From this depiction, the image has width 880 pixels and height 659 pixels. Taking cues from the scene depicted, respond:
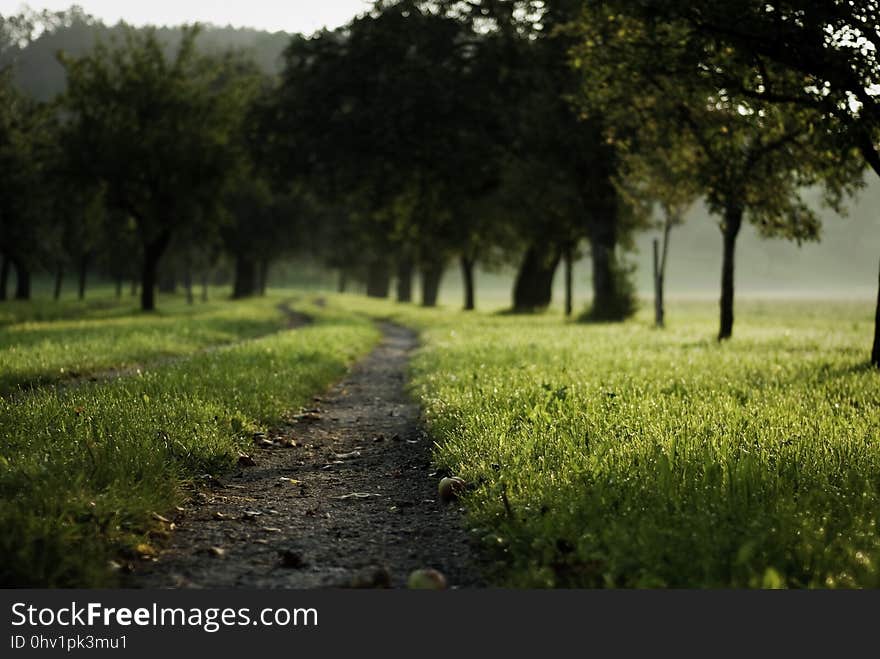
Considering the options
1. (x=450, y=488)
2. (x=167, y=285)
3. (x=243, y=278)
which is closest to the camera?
(x=450, y=488)

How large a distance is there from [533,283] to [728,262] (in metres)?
20.6

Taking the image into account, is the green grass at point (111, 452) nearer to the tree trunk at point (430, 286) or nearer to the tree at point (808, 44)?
the tree at point (808, 44)

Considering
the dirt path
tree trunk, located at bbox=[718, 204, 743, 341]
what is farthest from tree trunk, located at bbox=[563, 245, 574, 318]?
the dirt path

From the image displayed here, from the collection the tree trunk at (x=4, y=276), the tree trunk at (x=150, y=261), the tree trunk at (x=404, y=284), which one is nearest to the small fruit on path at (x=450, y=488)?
the tree trunk at (x=150, y=261)

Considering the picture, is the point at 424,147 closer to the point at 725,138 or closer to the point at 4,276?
the point at 725,138

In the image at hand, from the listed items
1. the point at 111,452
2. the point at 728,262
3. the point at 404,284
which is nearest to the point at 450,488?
the point at 111,452

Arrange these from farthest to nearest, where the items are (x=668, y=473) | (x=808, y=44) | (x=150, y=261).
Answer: (x=150, y=261) < (x=808, y=44) < (x=668, y=473)

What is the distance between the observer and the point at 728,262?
776 inches

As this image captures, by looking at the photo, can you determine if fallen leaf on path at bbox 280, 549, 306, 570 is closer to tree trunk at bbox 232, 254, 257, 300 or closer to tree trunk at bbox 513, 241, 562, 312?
tree trunk at bbox 513, 241, 562, 312

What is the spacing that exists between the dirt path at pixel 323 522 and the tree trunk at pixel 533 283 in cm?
3122

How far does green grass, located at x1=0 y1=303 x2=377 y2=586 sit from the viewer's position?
4023 mm

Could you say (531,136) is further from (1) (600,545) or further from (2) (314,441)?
(1) (600,545)

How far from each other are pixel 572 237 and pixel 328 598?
31138 millimetres

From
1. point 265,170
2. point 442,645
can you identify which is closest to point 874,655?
point 442,645
